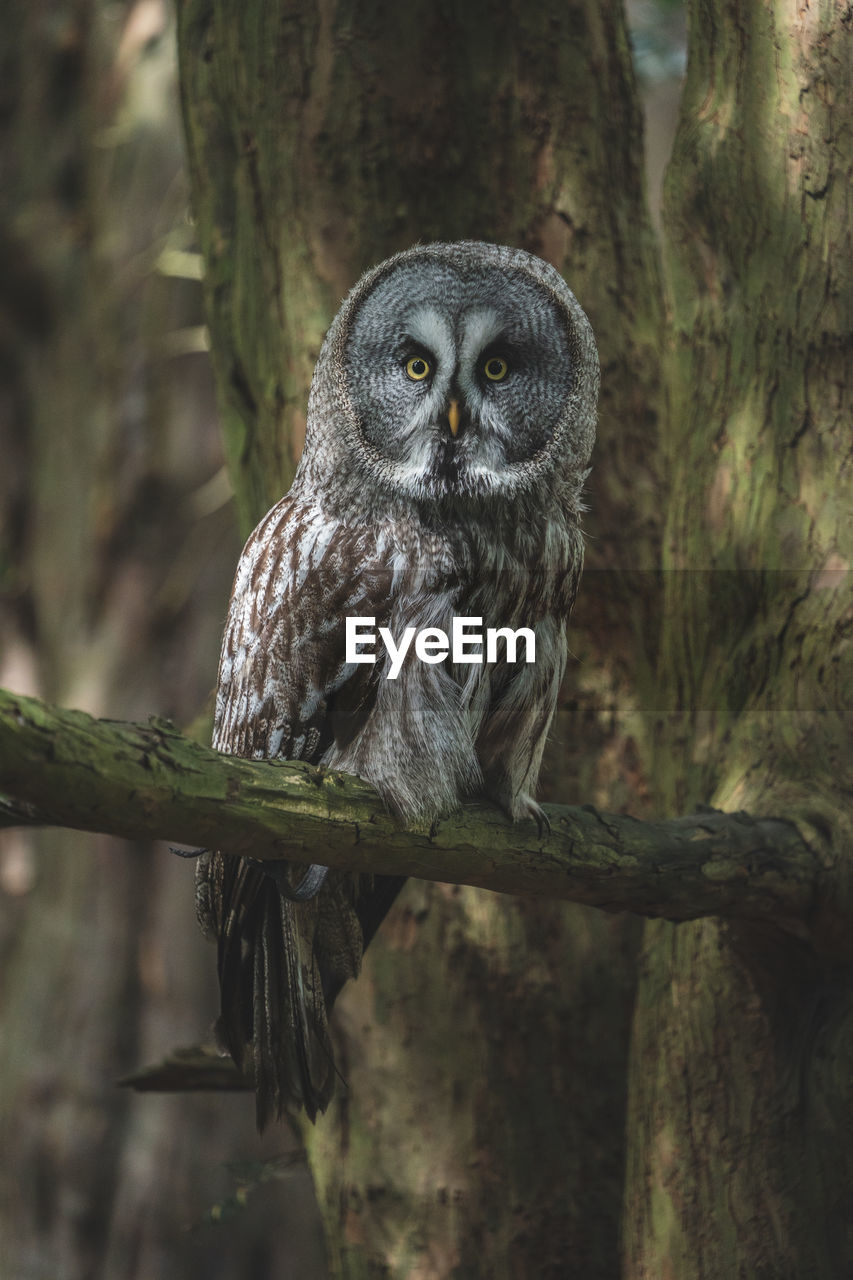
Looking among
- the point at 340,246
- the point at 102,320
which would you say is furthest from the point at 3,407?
the point at 340,246

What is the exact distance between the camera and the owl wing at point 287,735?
1981mm

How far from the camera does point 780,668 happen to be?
2.37 metres

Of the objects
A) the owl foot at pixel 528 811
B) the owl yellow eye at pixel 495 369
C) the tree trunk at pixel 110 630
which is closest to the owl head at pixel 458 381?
the owl yellow eye at pixel 495 369

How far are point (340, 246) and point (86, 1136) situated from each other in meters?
4.12

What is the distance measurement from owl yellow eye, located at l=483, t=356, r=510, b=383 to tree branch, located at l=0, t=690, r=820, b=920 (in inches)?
27.4

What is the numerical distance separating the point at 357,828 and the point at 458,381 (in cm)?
74

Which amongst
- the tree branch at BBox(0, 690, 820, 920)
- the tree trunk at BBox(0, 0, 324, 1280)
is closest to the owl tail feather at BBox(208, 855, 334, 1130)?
the tree branch at BBox(0, 690, 820, 920)

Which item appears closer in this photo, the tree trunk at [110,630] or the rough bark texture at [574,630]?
the rough bark texture at [574,630]

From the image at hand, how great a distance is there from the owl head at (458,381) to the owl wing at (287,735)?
0.49 ft

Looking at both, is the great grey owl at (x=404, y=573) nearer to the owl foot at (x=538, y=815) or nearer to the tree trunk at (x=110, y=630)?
the owl foot at (x=538, y=815)

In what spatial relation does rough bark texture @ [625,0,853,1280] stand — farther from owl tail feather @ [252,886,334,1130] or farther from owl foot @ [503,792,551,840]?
owl tail feather @ [252,886,334,1130]

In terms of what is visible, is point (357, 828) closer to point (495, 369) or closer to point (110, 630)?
point (495, 369)

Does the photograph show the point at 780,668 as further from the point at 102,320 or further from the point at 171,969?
the point at 102,320

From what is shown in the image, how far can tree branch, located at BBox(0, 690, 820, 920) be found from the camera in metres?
1.34
